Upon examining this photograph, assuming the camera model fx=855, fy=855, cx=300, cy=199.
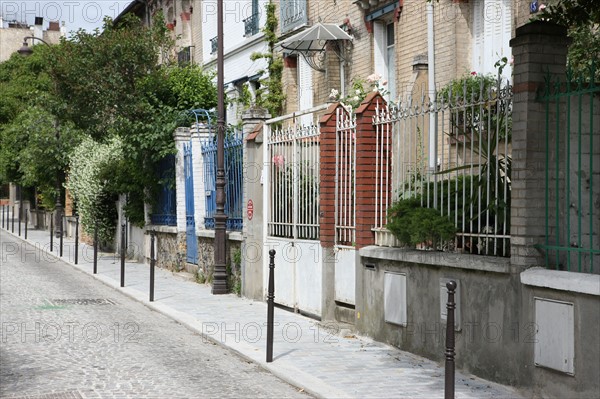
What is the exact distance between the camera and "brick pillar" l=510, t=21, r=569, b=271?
302 inches

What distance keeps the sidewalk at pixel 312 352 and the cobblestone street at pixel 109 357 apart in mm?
237

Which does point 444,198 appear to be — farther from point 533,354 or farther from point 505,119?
point 533,354

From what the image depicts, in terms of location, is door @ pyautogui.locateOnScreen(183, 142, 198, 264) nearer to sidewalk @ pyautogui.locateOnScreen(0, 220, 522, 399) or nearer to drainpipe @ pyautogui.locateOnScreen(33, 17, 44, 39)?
sidewalk @ pyautogui.locateOnScreen(0, 220, 522, 399)

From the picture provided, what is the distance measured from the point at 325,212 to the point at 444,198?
2955 millimetres

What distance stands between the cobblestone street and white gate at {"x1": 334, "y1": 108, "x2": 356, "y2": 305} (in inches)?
78.8

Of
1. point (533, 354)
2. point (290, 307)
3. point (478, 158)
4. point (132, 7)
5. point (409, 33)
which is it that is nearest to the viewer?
point (533, 354)

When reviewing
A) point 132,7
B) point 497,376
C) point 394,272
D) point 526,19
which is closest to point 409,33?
point 526,19

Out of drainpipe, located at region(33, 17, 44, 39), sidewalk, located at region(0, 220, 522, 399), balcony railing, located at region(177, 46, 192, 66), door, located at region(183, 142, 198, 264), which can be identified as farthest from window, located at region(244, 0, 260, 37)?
drainpipe, located at region(33, 17, 44, 39)

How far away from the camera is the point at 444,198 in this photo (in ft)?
30.9

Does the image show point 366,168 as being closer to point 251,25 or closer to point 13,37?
point 251,25

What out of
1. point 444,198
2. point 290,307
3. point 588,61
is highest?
point 588,61

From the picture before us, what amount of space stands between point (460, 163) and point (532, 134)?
1458 millimetres

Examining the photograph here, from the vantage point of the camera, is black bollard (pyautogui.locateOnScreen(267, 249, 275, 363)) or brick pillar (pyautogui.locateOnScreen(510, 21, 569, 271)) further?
black bollard (pyautogui.locateOnScreen(267, 249, 275, 363))

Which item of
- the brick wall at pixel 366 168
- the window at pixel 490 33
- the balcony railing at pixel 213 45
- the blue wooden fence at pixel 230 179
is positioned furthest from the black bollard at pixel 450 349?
the balcony railing at pixel 213 45
